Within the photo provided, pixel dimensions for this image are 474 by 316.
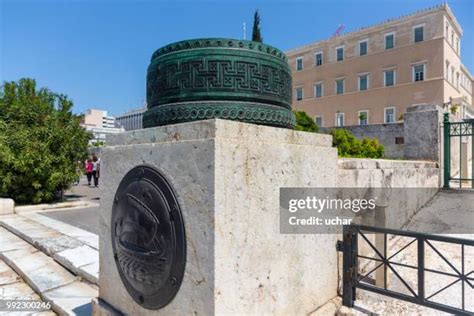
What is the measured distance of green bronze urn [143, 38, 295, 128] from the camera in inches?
74.2

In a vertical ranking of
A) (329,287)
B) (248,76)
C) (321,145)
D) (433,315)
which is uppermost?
(248,76)

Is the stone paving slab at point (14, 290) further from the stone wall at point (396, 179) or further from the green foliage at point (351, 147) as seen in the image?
the green foliage at point (351, 147)

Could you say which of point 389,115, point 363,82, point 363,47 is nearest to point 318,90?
point 363,82

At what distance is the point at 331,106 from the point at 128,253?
33.6 metres

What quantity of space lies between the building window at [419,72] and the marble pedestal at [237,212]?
30.4m

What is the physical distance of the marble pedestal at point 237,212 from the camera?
4.99 feet

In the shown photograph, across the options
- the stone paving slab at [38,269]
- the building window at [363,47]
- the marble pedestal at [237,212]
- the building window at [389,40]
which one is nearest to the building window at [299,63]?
the building window at [363,47]

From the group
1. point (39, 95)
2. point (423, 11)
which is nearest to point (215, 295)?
point (39, 95)

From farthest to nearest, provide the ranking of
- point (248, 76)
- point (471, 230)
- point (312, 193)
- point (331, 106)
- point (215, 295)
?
1. point (331, 106)
2. point (471, 230)
3. point (312, 193)
4. point (248, 76)
5. point (215, 295)

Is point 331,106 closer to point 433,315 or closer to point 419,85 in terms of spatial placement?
point 419,85

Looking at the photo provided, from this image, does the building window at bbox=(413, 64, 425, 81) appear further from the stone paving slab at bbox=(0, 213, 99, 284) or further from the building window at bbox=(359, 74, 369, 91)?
the stone paving slab at bbox=(0, 213, 99, 284)

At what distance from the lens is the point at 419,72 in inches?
1056

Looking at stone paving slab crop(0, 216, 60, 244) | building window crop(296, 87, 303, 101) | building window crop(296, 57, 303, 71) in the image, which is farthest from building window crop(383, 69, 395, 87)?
stone paving slab crop(0, 216, 60, 244)

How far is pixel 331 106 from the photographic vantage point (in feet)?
108
